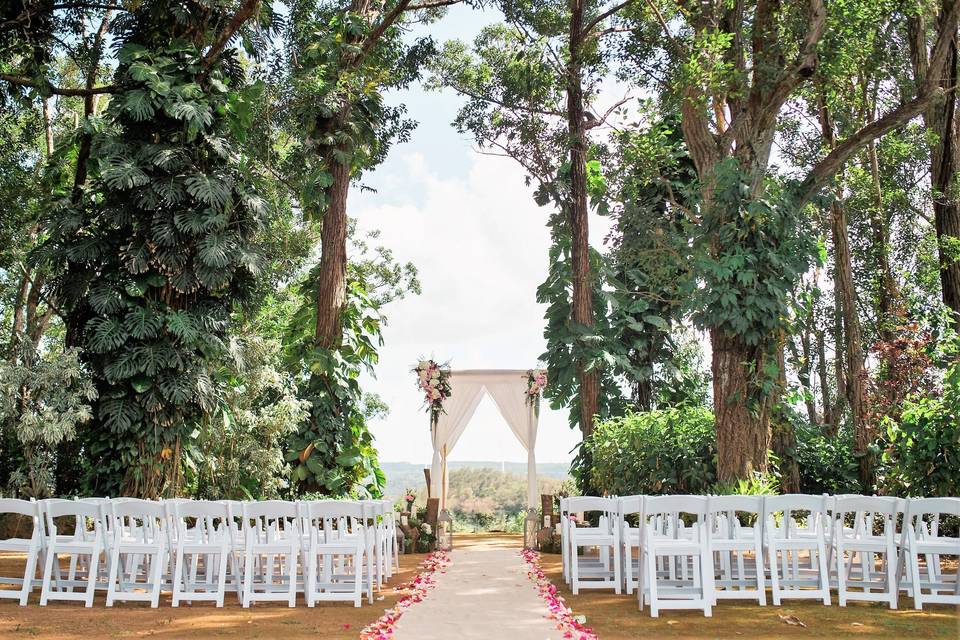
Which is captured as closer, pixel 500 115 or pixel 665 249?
pixel 665 249

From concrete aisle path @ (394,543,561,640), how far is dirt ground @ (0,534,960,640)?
30 centimetres

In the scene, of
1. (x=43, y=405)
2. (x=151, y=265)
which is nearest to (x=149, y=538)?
(x=43, y=405)

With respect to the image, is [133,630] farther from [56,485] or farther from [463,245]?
[463,245]

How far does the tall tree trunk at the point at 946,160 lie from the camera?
396 inches

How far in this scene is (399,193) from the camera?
24641mm

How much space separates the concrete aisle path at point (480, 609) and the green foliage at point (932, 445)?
3652 mm

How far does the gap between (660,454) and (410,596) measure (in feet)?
13.8

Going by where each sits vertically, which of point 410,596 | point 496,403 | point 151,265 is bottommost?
point 410,596

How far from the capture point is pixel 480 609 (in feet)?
18.7

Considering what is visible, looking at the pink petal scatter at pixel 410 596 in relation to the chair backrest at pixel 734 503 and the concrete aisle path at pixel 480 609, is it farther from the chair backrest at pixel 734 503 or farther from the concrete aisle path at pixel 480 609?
the chair backrest at pixel 734 503

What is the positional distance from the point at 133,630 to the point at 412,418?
8877 millimetres

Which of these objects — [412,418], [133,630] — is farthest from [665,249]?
[133,630]

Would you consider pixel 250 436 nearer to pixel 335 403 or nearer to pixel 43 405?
pixel 335 403

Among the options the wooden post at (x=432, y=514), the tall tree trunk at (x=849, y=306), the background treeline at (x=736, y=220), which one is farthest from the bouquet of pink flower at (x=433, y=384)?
the tall tree trunk at (x=849, y=306)
